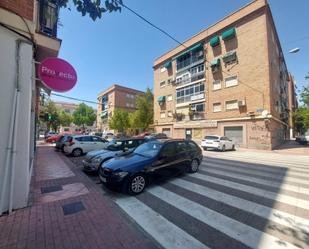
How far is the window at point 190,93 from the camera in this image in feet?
81.2

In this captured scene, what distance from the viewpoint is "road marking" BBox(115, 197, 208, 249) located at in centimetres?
279

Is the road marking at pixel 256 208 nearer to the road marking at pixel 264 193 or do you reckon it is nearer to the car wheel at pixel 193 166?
the road marking at pixel 264 193

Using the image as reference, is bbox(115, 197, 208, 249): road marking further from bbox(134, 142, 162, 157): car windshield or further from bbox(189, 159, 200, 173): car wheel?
bbox(189, 159, 200, 173): car wheel

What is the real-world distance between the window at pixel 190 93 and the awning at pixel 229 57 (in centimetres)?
432

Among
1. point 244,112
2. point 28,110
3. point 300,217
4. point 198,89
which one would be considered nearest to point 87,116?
point 198,89

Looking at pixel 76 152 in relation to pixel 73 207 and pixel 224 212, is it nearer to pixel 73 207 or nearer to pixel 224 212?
pixel 73 207

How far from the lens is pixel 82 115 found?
52.4 m

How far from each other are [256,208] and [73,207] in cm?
451

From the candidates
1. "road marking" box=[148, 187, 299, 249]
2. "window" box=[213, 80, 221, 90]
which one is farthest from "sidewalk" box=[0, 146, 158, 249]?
"window" box=[213, 80, 221, 90]

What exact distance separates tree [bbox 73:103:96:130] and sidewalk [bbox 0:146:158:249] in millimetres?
49873

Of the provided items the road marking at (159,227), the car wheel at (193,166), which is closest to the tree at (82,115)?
the car wheel at (193,166)

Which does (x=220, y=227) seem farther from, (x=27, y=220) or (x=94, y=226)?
(x=27, y=220)

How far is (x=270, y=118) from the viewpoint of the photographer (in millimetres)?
17750

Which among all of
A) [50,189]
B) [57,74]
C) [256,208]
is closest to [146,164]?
[256,208]
